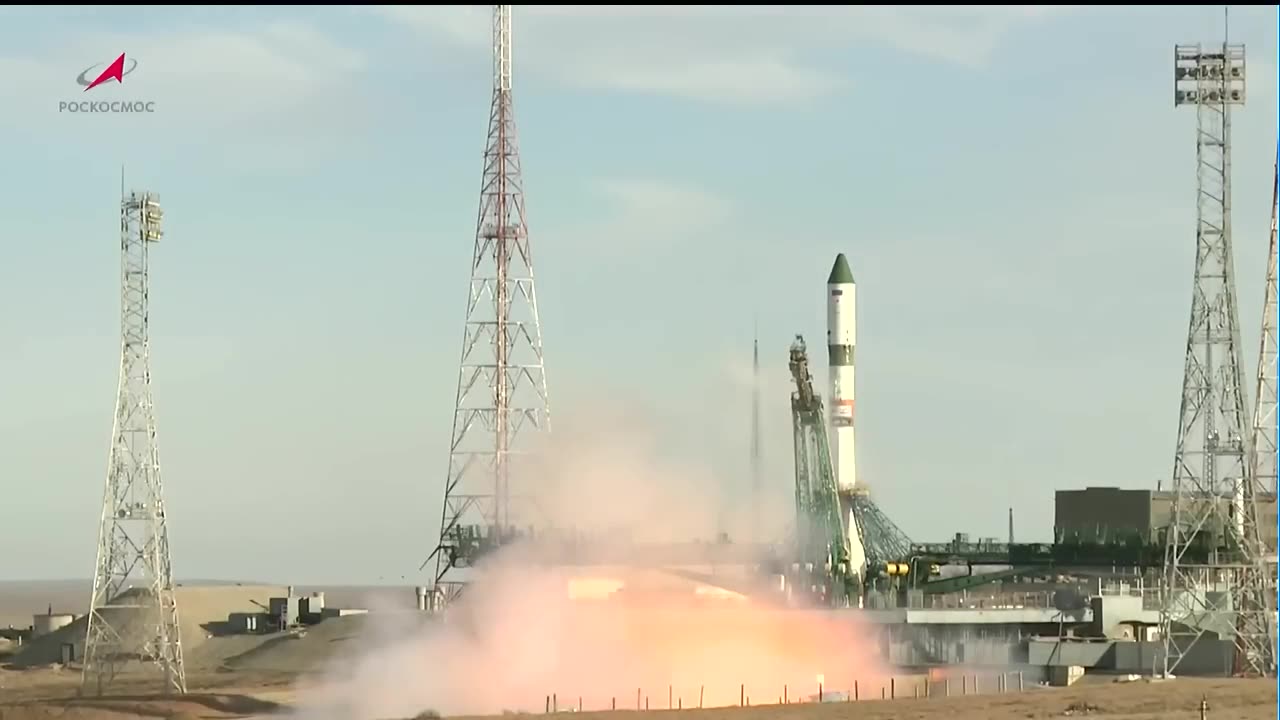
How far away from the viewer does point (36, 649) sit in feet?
446

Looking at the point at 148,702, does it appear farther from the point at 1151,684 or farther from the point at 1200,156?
the point at 1200,156

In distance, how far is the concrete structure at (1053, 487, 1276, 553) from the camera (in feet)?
379

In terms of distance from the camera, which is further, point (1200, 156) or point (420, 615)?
point (420, 615)

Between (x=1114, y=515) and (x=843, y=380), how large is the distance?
18877mm

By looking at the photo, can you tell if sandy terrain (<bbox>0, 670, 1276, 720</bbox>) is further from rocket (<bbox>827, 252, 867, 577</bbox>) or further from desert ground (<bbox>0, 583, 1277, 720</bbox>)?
rocket (<bbox>827, 252, 867, 577</bbox>)

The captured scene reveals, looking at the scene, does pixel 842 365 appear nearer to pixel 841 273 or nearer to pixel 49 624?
pixel 841 273

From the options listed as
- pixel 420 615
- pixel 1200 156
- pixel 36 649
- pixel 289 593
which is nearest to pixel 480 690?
pixel 420 615

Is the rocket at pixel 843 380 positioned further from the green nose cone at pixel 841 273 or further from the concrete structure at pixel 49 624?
the concrete structure at pixel 49 624

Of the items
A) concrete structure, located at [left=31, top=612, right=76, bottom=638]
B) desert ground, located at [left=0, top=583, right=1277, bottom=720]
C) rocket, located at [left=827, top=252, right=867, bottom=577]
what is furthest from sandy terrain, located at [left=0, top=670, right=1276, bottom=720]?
concrete structure, located at [left=31, top=612, right=76, bottom=638]

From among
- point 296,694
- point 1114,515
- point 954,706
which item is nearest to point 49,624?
point 296,694

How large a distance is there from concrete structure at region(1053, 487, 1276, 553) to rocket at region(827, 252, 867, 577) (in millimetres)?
14763

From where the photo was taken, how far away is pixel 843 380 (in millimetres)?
112375

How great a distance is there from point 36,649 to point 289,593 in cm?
2232

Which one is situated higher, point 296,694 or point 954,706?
point 954,706
